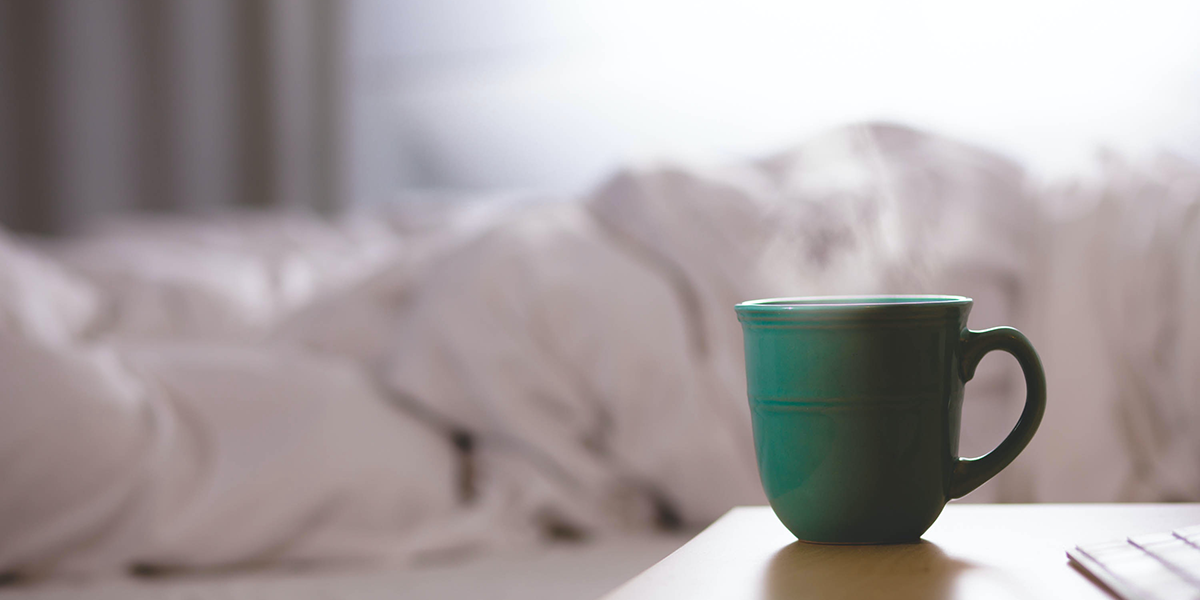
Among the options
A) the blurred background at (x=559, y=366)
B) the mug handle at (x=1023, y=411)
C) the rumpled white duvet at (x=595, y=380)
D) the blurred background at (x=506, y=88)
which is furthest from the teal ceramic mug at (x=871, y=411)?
the blurred background at (x=506, y=88)

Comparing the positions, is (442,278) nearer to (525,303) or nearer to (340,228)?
(525,303)

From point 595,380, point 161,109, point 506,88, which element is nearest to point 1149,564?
point 595,380

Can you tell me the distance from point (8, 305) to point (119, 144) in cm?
249

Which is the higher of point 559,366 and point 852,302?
point 852,302

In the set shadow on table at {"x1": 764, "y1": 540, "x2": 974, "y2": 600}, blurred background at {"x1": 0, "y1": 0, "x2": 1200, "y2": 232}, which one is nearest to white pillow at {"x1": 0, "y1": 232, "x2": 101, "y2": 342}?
blurred background at {"x1": 0, "y1": 0, "x2": 1200, "y2": 232}

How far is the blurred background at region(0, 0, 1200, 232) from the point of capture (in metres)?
1.50

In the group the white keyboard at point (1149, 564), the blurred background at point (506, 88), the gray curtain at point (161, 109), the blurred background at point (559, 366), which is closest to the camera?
the white keyboard at point (1149, 564)

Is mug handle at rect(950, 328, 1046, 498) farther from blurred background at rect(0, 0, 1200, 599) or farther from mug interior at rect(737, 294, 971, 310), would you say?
blurred background at rect(0, 0, 1200, 599)

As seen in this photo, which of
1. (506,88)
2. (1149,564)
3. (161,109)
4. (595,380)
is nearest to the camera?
(1149,564)

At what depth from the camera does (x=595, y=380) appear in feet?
2.81

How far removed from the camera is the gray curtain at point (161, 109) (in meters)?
2.86

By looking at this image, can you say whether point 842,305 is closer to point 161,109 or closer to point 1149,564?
point 1149,564

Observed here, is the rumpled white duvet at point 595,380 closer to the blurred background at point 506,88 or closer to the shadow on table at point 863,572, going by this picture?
the blurred background at point 506,88

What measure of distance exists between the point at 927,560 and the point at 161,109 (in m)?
3.16
